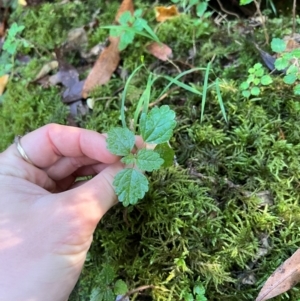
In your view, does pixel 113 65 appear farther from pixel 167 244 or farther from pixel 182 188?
pixel 167 244

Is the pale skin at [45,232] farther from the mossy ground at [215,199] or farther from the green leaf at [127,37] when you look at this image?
the green leaf at [127,37]

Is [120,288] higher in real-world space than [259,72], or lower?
lower

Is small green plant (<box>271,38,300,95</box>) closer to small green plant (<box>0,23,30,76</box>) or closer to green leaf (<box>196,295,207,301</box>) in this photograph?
green leaf (<box>196,295,207,301</box>)

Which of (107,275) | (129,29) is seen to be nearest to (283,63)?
(129,29)

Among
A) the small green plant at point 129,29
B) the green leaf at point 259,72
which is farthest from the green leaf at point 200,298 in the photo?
the small green plant at point 129,29

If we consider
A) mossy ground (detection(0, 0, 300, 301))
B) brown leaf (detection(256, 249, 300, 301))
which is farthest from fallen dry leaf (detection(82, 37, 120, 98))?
brown leaf (detection(256, 249, 300, 301))

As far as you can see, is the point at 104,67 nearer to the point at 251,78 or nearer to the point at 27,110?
the point at 27,110
